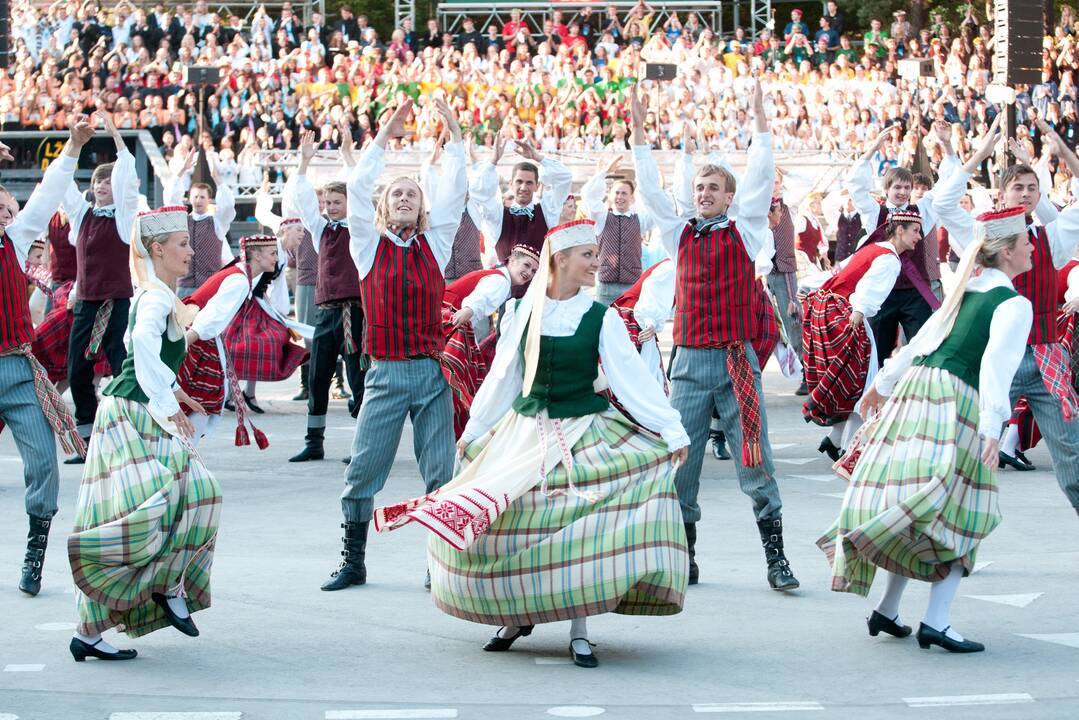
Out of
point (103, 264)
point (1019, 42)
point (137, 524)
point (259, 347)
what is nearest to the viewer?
point (137, 524)

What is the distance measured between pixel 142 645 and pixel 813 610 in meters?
2.57

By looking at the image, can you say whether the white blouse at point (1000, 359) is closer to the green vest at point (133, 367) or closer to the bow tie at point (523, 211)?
the green vest at point (133, 367)

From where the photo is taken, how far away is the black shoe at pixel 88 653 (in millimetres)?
5742

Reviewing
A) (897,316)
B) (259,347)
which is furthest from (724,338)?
(259,347)

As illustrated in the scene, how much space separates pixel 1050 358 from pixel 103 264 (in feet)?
20.0

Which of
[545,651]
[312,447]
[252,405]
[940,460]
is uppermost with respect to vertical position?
[940,460]

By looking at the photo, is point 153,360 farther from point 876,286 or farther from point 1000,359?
point 876,286

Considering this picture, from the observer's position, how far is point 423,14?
37.3m

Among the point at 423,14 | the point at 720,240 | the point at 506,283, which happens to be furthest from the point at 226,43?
the point at 720,240

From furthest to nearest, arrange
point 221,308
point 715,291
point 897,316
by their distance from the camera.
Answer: point 897,316 < point 221,308 < point 715,291

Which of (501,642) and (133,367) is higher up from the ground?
(133,367)

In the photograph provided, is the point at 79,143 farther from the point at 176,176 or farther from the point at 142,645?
the point at 176,176

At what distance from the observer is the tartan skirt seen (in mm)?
5672

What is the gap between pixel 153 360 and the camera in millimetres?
5918
